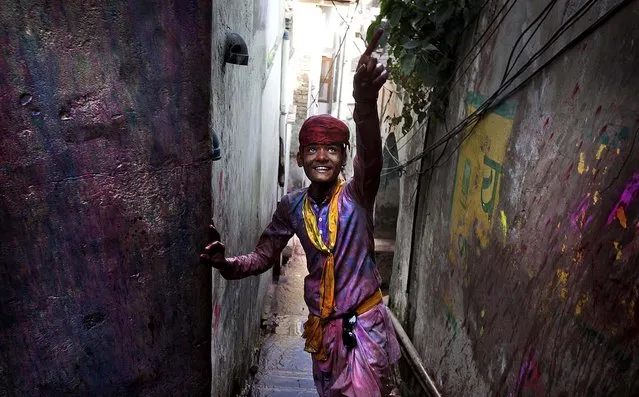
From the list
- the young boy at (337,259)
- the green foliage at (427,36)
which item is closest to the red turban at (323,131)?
the young boy at (337,259)

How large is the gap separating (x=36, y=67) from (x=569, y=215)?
A: 2356mm

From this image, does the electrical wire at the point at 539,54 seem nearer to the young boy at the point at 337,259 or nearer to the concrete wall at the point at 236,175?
the young boy at the point at 337,259

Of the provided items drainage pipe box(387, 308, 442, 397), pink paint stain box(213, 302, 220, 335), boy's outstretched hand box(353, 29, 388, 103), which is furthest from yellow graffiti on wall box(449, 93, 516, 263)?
pink paint stain box(213, 302, 220, 335)

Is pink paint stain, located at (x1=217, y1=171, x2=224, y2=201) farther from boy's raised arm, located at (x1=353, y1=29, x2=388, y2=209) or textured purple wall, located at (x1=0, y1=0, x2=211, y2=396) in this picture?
textured purple wall, located at (x1=0, y1=0, x2=211, y2=396)

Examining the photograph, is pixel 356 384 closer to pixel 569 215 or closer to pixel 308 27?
pixel 569 215

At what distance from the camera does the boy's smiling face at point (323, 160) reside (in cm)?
250

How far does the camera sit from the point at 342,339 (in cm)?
267

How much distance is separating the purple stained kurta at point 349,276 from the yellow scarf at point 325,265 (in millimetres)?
28

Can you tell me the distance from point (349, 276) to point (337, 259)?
0.40 ft

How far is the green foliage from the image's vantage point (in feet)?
14.1

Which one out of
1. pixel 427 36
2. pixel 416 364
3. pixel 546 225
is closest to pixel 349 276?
pixel 546 225

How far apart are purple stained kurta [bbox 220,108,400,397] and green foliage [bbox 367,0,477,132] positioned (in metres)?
2.29

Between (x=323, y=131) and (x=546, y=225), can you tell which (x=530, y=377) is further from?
(x=323, y=131)

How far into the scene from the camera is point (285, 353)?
6066 millimetres
